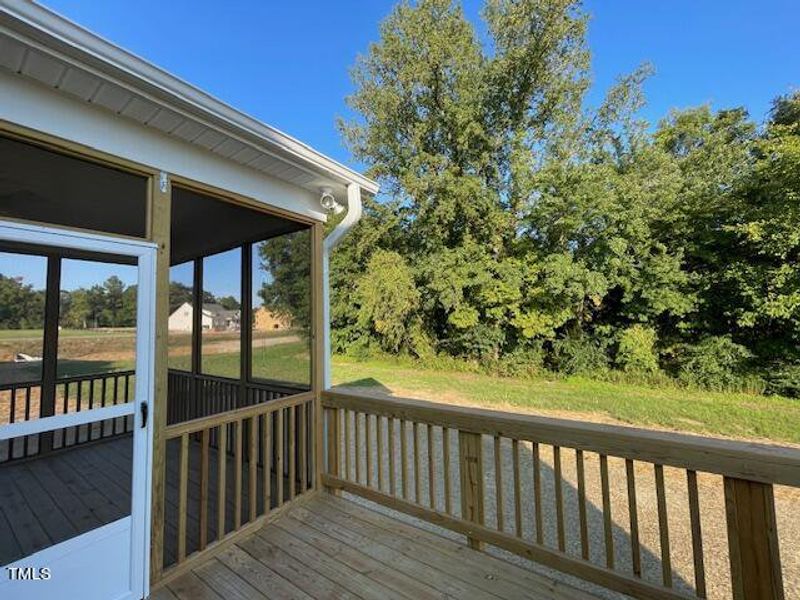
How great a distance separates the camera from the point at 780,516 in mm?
2938

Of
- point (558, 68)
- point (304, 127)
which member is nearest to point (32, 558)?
point (304, 127)

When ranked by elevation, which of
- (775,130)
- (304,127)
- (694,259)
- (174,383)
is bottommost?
(174,383)

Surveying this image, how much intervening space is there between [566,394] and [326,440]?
211 inches

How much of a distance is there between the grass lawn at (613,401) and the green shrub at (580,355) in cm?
46

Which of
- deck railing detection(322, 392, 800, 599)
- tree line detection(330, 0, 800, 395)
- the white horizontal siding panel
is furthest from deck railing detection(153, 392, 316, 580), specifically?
tree line detection(330, 0, 800, 395)

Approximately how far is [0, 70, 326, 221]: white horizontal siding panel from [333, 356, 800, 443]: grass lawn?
16.7 feet

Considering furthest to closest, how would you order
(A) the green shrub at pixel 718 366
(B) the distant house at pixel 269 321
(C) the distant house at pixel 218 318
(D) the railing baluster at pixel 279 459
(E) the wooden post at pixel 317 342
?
(A) the green shrub at pixel 718 366 < (C) the distant house at pixel 218 318 < (B) the distant house at pixel 269 321 < (E) the wooden post at pixel 317 342 < (D) the railing baluster at pixel 279 459

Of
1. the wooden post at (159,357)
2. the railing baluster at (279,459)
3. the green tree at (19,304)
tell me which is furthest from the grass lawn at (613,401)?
the green tree at (19,304)

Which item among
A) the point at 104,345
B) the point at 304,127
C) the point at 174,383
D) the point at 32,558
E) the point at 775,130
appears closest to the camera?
the point at 32,558

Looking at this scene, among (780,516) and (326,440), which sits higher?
(326,440)

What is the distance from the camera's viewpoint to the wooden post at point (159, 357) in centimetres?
205

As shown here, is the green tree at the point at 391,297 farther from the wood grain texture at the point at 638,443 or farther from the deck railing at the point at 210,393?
the wood grain texture at the point at 638,443

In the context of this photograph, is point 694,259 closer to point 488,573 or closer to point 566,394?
point 566,394

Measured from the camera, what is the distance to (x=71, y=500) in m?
2.13
